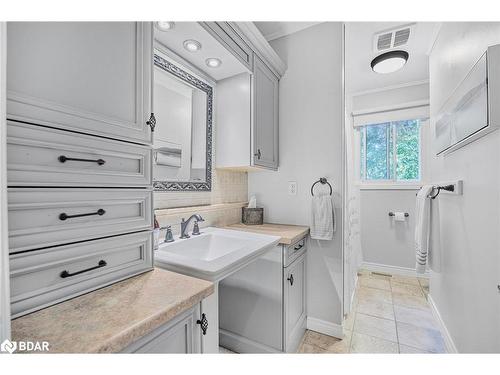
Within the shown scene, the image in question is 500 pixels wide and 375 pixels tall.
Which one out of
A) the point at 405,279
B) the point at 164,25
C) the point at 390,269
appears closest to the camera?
the point at 164,25

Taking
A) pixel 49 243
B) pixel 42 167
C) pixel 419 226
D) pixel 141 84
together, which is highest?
pixel 141 84

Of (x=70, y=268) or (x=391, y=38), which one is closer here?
(x=70, y=268)

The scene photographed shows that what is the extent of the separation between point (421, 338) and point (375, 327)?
30cm

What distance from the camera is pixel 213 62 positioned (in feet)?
4.94

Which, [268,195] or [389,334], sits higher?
[268,195]

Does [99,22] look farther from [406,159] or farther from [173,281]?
[406,159]

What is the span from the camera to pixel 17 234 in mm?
537

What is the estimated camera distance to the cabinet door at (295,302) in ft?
4.67

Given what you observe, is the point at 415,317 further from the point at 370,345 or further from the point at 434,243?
the point at 434,243

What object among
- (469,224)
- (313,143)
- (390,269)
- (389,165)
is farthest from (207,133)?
(390,269)

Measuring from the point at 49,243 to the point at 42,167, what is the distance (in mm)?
200

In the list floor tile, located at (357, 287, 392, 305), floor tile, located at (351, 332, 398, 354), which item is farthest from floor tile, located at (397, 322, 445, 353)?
floor tile, located at (357, 287, 392, 305)
